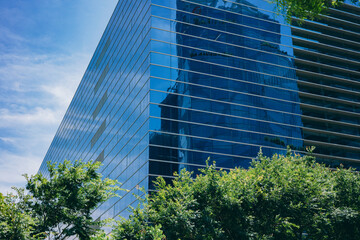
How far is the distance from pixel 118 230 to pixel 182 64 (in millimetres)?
29111

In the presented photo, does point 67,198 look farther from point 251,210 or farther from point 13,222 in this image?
point 251,210

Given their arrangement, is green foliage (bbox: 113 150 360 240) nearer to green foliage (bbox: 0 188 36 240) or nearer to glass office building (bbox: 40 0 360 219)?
green foliage (bbox: 0 188 36 240)

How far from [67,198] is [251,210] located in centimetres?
1166

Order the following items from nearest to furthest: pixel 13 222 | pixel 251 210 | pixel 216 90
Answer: pixel 13 222
pixel 251 210
pixel 216 90

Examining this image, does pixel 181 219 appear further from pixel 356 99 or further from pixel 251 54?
pixel 356 99

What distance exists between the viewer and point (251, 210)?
2522 centimetres

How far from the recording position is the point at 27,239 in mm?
19875

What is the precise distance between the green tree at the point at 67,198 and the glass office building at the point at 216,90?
18166 mm

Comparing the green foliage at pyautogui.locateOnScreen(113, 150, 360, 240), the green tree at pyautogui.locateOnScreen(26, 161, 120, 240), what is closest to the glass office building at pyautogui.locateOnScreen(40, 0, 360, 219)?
the green foliage at pyautogui.locateOnScreen(113, 150, 360, 240)

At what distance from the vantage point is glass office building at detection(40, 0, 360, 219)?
45719mm

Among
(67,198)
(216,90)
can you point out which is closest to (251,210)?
(67,198)

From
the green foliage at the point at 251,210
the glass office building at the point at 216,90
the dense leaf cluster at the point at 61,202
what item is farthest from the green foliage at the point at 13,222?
the glass office building at the point at 216,90

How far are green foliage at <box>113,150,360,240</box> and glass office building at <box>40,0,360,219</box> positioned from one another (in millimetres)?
16889

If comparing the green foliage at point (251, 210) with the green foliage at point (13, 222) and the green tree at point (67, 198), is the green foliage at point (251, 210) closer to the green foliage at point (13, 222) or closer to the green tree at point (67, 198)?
the green tree at point (67, 198)
